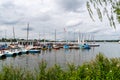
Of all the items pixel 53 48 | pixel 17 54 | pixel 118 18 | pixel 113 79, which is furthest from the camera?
pixel 53 48

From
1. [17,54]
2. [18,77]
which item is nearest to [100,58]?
[18,77]

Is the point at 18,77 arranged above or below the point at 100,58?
below

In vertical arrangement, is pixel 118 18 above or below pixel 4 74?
above

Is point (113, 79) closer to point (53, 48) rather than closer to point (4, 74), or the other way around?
point (4, 74)

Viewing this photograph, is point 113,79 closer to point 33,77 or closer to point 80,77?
point 80,77

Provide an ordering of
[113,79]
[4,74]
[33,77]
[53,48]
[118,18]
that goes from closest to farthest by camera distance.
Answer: [113,79] < [4,74] < [33,77] < [118,18] < [53,48]

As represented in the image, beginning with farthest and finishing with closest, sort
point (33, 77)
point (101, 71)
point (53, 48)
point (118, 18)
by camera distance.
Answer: point (53, 48)
point (118, 18)
point (33, 77)
point (101, 71)

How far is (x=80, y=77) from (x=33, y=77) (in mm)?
3379

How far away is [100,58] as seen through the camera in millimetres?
13953

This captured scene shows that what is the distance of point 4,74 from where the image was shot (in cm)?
1251

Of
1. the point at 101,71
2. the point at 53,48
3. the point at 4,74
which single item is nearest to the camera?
the point at 101,71

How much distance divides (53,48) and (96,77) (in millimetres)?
132933

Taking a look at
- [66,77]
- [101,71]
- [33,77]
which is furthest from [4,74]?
[101,71]

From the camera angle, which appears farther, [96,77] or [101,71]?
[101,71]
